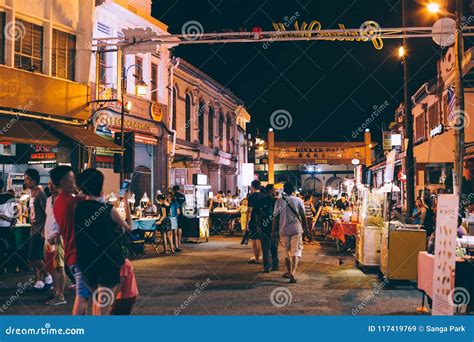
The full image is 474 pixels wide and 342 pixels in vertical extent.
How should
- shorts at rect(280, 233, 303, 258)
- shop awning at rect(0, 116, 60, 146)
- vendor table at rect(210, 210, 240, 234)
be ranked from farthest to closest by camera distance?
vendor table at rect(210, 210, 240, 234) → shop awning at rect(0, 116, 60, 146) → shorts at rect(280, 233, 303, 258)

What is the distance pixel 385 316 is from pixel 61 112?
1437 cm

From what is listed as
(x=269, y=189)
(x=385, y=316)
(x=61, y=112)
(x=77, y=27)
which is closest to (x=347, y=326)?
(x=385, y=316)

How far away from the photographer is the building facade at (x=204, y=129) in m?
29.9

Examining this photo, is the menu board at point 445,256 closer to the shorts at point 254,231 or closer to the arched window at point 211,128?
the shorts at point 254,231

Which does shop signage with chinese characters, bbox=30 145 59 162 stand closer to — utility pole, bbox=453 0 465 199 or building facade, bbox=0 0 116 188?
building facade, bbox=0 0 116 188

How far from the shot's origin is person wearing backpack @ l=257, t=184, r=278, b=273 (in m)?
13.2

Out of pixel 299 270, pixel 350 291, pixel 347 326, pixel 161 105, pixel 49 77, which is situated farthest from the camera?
pixel 161 105

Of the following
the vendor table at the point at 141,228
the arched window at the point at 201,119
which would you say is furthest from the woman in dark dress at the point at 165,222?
the arched window at the point at 201,119

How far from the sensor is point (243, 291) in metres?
10.4

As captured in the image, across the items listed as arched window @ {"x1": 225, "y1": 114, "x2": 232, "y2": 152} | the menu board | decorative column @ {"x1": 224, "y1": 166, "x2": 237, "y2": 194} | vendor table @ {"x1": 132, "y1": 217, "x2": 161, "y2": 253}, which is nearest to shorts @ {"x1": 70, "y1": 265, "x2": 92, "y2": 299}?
the menu board

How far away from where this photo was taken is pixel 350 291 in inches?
413

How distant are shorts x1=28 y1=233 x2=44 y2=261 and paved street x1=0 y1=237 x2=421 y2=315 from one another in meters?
0.68

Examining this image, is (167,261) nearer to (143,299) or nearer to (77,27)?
(143,299)

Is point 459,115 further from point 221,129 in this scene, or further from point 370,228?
point 221,129
